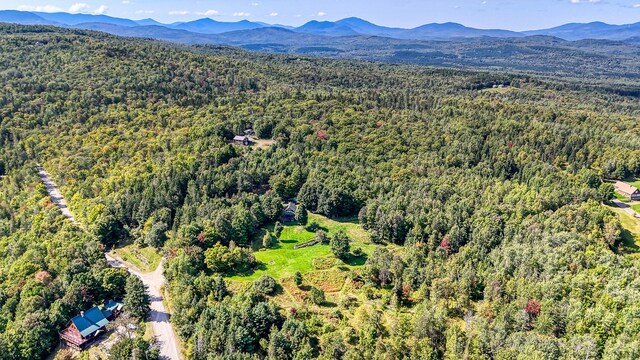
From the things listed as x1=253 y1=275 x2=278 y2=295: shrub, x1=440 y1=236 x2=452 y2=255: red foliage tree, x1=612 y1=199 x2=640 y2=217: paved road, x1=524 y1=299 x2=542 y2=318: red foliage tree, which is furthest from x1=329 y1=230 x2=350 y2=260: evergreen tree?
x1=612 y1=199 x2=640 y2=217: paved road

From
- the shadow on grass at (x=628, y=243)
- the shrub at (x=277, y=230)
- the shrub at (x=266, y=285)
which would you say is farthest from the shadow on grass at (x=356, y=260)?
the shadow on grass at (x=628, y=243)

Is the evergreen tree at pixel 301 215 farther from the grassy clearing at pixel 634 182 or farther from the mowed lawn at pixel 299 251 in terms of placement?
the grassy clearing at pixel 634 182

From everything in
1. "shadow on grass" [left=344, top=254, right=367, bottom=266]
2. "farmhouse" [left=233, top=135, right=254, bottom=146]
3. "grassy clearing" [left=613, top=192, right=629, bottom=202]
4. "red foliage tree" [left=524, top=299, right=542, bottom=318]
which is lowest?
"shadow on grass" [left=344, top=254, right=367, bottom=266]

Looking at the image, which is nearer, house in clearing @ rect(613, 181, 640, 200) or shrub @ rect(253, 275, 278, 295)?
shrub @ rect(253, 275, 278, 295)

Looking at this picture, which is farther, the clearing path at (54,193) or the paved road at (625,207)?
the clearing path at (54,193)

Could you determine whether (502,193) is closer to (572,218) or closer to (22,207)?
(572,218)

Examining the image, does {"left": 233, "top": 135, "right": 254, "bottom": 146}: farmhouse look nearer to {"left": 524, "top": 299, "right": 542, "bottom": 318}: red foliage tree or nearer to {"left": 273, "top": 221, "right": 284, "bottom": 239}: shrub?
{"left": 273, "top": 221, "right": 284, "bottom": 239}: shrub
